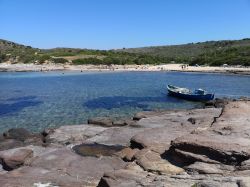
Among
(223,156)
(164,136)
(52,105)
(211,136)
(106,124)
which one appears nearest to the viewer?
(223,156)

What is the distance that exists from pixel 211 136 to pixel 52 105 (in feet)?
100

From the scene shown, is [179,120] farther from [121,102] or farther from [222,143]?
[121,102]

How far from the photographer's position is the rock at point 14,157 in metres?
19.8

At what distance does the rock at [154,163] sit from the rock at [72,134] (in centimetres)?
637

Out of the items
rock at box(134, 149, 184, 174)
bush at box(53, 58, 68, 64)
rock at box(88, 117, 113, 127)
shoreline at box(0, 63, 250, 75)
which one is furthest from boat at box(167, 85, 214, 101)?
bush at box(53, 58, 68, 64)

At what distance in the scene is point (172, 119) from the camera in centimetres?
2809

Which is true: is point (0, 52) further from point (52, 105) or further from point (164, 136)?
point (164, 136)

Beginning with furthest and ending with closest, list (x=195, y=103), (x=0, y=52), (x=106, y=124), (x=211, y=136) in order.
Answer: (x=0, y=52)
(x=195, y=103)
(x=106, y=124)
(x=211, y=136)

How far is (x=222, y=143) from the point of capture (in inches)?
663

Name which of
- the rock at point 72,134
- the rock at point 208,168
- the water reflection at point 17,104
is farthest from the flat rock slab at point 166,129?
the water reflection at point 17,104

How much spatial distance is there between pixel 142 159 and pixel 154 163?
741 millimetres

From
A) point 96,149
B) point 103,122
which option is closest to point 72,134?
point 103,122

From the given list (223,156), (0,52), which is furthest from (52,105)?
(0,52)

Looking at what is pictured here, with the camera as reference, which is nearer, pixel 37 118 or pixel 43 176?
pixel 43 176
